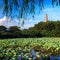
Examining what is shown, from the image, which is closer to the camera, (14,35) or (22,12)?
(22,12)

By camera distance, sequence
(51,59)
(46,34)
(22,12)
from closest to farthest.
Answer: (22,12), (51,59), (46,34)

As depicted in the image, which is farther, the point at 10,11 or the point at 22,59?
the point at 22,59

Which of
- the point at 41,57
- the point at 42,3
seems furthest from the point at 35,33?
the point at 42,3

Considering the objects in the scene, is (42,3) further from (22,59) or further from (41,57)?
(41,57)

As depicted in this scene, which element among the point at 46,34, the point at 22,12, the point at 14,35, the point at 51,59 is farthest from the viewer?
the point at 46,34

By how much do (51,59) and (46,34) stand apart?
26.5m

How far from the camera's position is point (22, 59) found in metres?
6.73

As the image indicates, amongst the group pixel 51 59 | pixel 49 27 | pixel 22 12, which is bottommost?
pixel 51 59

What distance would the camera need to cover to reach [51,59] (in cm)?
773

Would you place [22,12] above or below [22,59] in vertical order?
above

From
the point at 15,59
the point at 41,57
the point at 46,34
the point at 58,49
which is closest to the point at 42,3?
the point at 15,59

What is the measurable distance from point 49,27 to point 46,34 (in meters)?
1.22

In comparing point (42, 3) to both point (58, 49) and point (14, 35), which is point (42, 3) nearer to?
point (58, 49)

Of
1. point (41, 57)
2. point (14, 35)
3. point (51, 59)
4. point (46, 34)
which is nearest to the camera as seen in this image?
point (41, 57)
